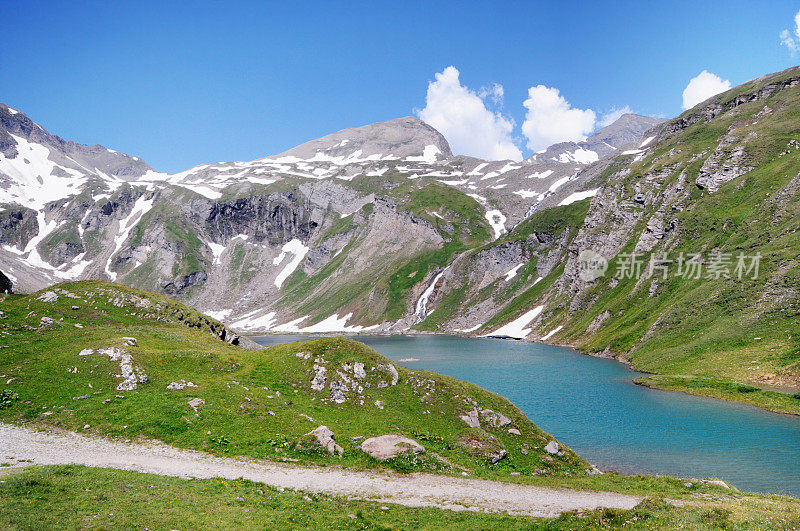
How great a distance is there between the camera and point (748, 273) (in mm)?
83625

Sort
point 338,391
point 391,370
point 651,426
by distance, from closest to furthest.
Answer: point 338,391
point 391,370
point 651,426

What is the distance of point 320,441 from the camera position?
2819cm

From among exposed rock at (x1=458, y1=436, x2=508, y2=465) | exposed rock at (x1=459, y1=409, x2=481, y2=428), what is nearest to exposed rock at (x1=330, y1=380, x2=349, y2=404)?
exposed rock at (x1=459, y1=409, x2=481, y2=428)

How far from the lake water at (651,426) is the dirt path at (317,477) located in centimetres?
1857

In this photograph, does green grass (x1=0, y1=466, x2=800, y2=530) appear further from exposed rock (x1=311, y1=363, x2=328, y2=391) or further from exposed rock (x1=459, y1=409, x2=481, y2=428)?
exposed rock (x1=311, y1=363, x2=328, y2=391)

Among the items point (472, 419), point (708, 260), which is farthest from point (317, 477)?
point (708, 260)

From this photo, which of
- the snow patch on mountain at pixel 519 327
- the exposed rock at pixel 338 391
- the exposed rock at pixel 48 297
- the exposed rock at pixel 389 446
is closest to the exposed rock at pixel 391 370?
the exposed rock at pixel 338 391

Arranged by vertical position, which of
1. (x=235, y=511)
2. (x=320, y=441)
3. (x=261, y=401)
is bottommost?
(x=320, y=441)

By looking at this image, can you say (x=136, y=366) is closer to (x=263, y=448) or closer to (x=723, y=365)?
(x=263, y=448)

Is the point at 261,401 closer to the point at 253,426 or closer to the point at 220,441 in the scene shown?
the point at 253,426

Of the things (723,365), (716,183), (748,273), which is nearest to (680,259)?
(748,273)

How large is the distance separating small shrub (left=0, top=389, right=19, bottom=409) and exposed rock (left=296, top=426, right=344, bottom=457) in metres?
23.1

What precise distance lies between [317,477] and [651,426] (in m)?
45.8

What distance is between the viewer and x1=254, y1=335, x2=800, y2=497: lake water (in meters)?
37.1
